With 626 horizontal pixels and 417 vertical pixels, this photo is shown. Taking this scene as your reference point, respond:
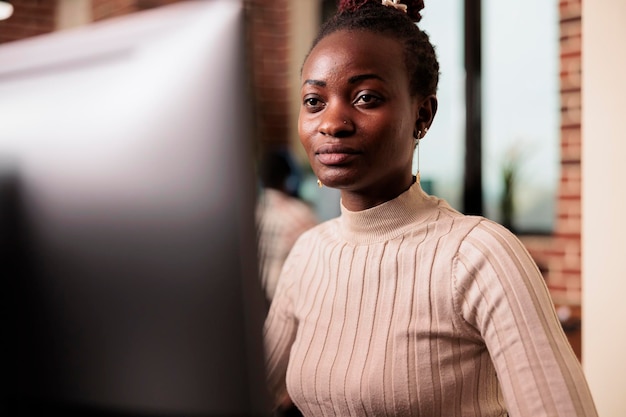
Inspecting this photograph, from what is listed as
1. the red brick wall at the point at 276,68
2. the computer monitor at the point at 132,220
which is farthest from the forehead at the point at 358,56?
the red brick wall at the point at 276,68

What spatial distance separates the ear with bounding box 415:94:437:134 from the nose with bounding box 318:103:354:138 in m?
0.13

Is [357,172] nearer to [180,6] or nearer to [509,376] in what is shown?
[509,376]

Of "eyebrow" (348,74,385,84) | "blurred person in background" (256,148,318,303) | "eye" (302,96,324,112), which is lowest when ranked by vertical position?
"blurred person in background" (256,148,318,303)

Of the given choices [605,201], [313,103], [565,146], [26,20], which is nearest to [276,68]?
[26,20]

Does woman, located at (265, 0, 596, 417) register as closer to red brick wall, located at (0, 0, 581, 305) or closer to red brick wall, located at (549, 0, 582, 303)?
red brick wall, located at (0, 0, 581, 305)

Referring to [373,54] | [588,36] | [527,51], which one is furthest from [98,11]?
[373,54]

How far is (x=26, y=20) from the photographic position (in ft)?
10.7

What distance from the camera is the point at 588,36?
1.69 metres

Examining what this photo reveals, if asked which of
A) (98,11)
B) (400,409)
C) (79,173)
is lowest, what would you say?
(400,409)

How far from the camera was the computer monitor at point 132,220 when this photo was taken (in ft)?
1.29

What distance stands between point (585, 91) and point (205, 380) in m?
1.54

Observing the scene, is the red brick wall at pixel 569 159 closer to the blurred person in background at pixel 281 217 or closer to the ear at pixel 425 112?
the blurred person in background at pixel 281 217

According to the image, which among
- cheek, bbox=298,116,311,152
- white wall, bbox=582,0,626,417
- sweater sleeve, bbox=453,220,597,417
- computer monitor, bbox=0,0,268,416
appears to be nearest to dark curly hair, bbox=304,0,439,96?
Answer: cheek, bbox=298,116,311,152

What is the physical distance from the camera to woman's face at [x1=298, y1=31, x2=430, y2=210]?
0.89 m
